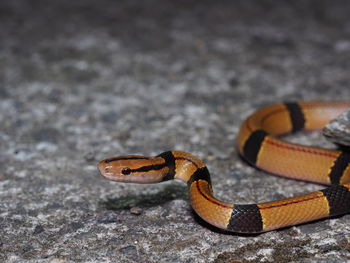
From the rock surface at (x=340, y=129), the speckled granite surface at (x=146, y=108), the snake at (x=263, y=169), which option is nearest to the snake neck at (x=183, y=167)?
the snake at (x=263, y=169)

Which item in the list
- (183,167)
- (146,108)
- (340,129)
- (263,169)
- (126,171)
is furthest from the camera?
(146,108)

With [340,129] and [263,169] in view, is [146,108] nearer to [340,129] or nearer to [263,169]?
[263,169]

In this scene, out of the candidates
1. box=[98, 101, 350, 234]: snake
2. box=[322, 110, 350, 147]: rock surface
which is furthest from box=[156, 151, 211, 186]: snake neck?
box=[322, 110, 350, 147]: rock surface

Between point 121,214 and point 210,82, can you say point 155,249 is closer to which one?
point 121,214

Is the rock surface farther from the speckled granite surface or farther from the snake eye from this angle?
the snake eye

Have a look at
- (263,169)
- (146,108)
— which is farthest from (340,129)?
(146,108)

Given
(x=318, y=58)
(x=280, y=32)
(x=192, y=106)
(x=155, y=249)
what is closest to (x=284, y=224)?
(x=155, y=249)

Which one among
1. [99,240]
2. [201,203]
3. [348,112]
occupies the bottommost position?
[99,240]
